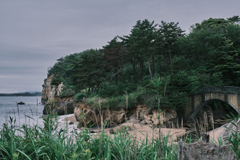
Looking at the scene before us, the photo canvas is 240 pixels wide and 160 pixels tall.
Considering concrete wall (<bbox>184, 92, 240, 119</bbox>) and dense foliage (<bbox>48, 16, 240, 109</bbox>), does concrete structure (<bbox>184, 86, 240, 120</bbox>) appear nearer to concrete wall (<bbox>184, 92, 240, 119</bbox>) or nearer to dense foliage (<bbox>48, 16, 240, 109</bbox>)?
concrete wall (<bbox>184, 92, 240, 119</bbox>)

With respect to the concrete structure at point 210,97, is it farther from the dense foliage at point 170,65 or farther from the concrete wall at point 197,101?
the dense foliage at point 170,65

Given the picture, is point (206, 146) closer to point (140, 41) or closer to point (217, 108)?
point (140, 41)

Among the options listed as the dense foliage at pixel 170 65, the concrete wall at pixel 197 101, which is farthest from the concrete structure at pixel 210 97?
the dense foliage at pixel 170 65

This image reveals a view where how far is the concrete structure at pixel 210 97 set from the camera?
15.1m

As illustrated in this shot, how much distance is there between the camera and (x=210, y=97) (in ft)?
59.3

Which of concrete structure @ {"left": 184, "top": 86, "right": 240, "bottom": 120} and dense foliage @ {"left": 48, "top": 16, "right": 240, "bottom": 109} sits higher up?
dense foliage @ {"left": 48, "top": 16, "right": 240, "bottom": 109}

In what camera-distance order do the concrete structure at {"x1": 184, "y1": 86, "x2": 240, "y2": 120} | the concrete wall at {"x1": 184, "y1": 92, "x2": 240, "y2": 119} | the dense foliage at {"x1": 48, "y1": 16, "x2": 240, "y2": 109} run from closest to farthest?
the concrete structure at {"x1": 184, "y1": 86, "x2": 240, "y2": 120}
the concrete wall at {"x1": 184, "y1": 92, "x2": 240, "y2": 119}
the dense foliage at {"x1": 48, "y1": 16, "x2": 240, "y2": 109}

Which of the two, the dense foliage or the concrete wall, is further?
the dense foliage

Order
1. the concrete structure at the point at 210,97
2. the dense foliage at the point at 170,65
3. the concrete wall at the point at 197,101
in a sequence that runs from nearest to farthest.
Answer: the concrete structure at the point at 210,97, the concrete wall at the point at 197,101, the dense foliage at the point at 170,65

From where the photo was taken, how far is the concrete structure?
15.1 meters

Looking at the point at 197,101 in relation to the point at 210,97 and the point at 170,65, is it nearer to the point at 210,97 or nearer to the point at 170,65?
the point at 210,97

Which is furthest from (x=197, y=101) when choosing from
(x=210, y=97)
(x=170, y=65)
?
(x=170, y=65)

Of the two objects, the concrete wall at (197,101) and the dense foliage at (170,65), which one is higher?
the dense foliage at (170,65)

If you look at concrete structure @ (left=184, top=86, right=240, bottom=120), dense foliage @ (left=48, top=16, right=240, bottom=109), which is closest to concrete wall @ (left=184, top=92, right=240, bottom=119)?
concrete structure @ (left=184, top=86, right=240, bottom=120)
